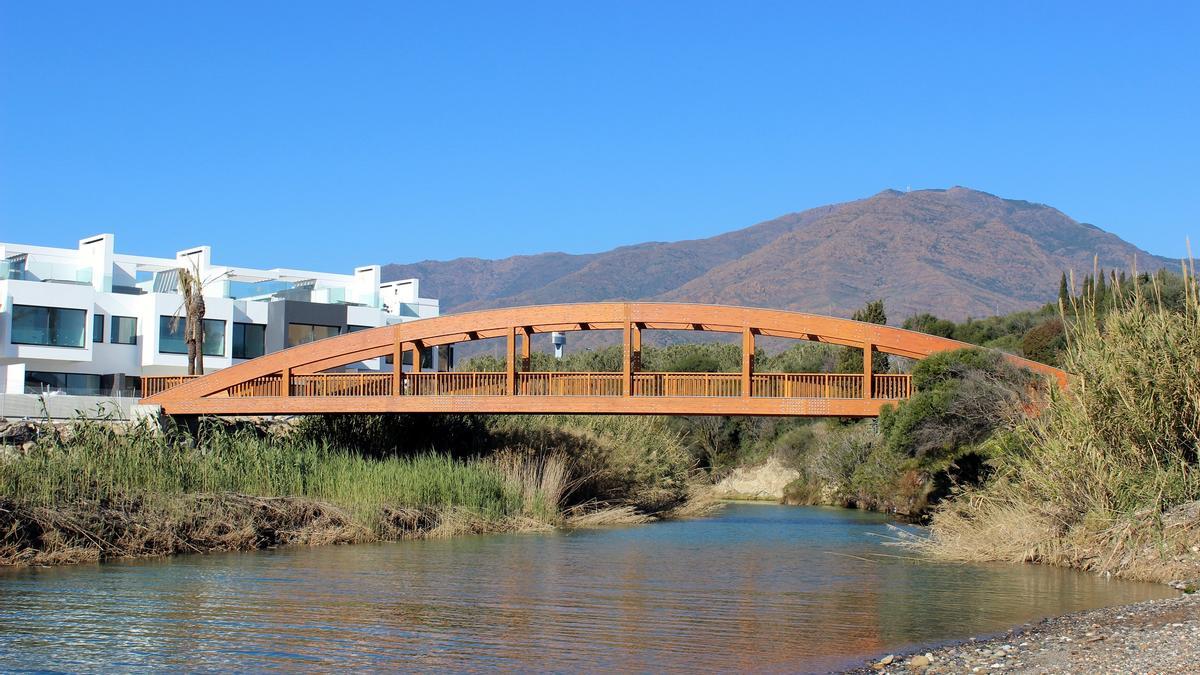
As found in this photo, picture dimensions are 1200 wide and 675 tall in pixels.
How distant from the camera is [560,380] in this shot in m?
31.9

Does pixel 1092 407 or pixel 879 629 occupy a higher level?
pixel 1092 407

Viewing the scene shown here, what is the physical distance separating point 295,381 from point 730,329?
1176 cm

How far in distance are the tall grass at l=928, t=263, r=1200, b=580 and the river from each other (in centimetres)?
67

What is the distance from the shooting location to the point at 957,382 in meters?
28.2

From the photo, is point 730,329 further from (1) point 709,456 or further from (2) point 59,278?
(2) point 59,278

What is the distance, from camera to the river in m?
12.5

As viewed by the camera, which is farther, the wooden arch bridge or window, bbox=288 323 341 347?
window, bbox=288 323 341 347

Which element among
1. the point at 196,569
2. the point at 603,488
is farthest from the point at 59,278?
the point at 196,569

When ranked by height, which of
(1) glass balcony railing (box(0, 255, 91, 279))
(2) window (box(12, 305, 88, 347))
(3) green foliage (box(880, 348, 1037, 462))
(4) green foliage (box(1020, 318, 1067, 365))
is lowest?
(3) green foliage (box(880, 348, 1037, 462))

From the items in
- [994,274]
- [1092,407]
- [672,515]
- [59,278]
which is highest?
[994,274]

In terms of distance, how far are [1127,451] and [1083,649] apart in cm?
788

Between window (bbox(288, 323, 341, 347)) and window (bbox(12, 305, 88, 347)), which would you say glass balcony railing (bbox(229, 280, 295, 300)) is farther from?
window (bbox(12, 305, 88, 347))

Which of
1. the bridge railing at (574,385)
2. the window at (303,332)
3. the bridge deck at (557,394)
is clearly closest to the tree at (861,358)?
the bridge railing at (574,385)

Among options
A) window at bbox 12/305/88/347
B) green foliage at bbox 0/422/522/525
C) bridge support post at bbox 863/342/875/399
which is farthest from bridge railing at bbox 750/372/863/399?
window at bbox 12/305/88/347
